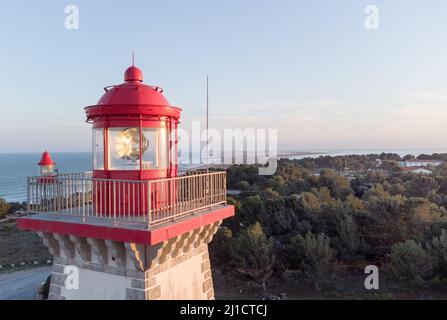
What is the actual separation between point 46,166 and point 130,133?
1900 millimetres

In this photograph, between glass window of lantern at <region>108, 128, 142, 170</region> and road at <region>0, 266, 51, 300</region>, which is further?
road at <region>0, 266, 51, 300</region>

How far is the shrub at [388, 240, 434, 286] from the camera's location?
52.0 ft

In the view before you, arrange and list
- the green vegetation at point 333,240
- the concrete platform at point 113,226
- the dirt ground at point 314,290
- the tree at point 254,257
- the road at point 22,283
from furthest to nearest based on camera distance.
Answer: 1. the tree at point 254,257
2. the green vegetation at point 333,240
3. the road at point 22,283
4. the dirt ground at point 314,290
5. the concrete platform at point 113,226

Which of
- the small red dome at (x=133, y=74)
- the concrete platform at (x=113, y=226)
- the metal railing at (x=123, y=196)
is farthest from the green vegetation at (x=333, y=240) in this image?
the small red dome at (x=133, y=74)

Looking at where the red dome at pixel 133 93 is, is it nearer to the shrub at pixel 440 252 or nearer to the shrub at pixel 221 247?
the shrub at pixel 221 247

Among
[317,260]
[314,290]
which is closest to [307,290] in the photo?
[314,290]

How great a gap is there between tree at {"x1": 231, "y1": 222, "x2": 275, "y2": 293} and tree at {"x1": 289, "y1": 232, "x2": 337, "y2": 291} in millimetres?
1627

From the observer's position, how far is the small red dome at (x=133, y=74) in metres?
6.50

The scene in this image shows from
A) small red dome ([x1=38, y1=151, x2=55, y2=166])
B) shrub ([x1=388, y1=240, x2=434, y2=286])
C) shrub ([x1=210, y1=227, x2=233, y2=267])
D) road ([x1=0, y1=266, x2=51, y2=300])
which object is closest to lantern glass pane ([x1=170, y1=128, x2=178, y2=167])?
small red dome ([x1=38, y1=151, x2=55, y2=166])

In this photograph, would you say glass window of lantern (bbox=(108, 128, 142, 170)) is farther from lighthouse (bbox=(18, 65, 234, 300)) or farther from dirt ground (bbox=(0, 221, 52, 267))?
dirt ground (bbox=(0, 221, 52, 267))

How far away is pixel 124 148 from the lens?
6.07m

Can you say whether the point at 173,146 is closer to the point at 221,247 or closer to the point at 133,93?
the point at 133,93

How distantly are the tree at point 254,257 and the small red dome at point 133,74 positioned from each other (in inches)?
504
